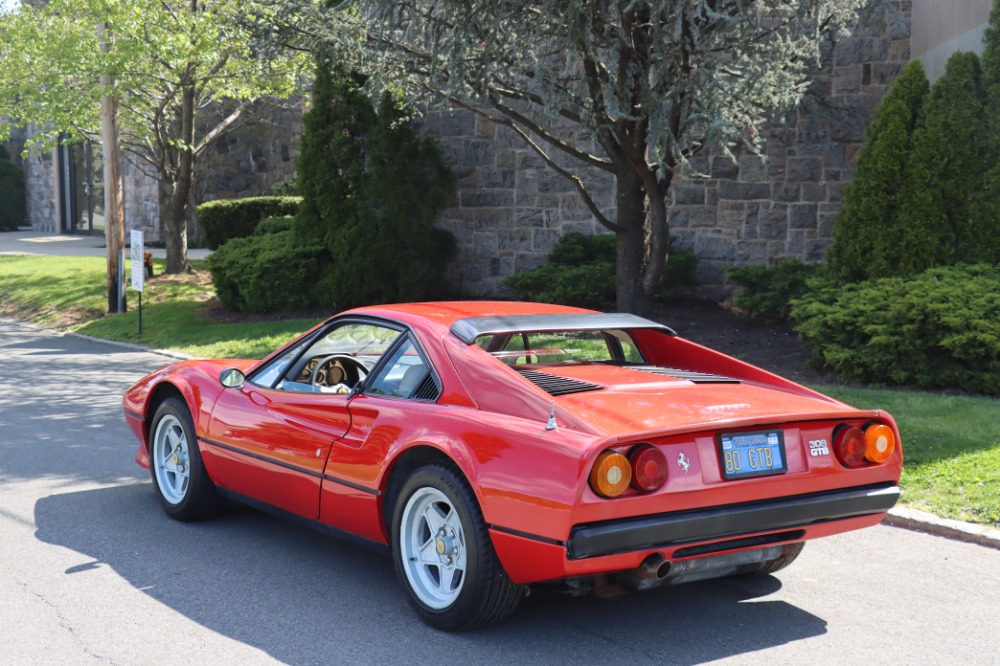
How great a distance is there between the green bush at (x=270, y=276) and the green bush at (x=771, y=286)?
684 centimetres

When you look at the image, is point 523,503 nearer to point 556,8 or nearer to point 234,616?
point 234,616

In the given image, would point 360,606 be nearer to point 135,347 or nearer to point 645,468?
point 645,468

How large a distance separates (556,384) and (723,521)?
0.97 m

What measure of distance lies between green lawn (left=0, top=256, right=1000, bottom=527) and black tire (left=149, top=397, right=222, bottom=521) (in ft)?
14.1

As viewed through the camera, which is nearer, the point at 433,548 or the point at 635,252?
the point at 433,548

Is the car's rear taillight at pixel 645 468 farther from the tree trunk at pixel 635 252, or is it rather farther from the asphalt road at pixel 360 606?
the tree trunk at pixel 635 252

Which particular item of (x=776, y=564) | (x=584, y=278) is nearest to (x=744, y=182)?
(x=584, y=278)

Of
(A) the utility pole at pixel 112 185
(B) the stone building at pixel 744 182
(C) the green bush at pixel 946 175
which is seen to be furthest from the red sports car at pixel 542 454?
(A) the utility pole at pixel 112 185

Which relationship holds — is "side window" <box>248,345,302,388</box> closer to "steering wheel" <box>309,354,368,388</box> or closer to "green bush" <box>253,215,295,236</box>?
"steering wheel" <box>309,354,368,388</box>

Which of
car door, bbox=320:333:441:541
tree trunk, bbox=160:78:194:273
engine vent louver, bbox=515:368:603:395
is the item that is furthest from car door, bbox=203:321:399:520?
tree trunk, bbox=160:78:194:273

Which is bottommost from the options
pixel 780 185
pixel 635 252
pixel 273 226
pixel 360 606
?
pixel 360 606

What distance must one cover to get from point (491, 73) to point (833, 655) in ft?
A: 26.3

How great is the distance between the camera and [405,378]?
16.6 ft

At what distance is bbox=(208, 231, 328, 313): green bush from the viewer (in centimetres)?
1675
